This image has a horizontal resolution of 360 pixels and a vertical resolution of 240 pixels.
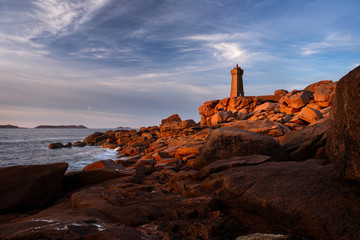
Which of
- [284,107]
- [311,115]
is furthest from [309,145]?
[284,107]

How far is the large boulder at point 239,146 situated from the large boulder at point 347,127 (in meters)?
3.39

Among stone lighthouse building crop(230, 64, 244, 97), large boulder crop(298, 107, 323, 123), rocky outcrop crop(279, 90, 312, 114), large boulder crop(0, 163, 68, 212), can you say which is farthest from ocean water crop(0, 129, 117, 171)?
stone lighthouse building crop(230, 64, 244, 97)

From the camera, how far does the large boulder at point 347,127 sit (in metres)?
2.40

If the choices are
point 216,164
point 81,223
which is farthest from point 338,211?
point 81,223

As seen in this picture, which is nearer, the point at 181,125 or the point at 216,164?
the point at 216,164

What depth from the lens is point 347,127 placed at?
254 centimetres

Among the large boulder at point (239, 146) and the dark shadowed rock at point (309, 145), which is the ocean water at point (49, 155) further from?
the dark shadowed rock at point (309, 145)

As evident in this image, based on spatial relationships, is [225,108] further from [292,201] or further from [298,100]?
[292,201]

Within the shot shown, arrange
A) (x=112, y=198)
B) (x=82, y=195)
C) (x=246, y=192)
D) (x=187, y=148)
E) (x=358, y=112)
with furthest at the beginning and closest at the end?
1. (x=187, y=148)
2. (x=82, y=195)
3. (x=112, y=198)
4. (x=246, y=192)
5. (x=358, y=112)

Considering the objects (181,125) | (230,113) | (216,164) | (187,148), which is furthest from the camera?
(230,113)

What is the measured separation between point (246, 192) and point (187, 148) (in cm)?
788

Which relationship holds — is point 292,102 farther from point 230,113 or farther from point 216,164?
point 216,164

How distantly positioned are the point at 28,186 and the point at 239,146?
594cm

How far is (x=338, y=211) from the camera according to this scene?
95.9 inches
